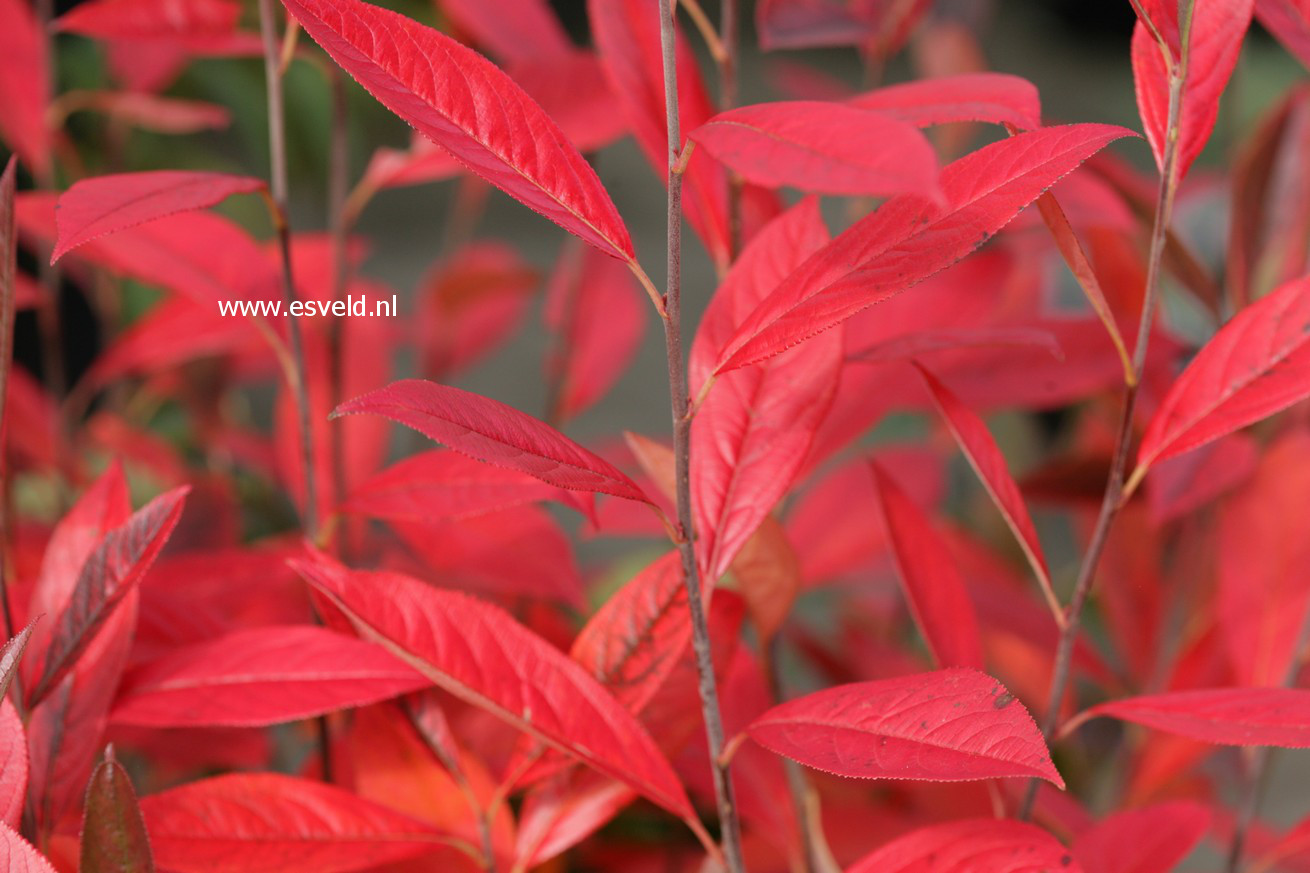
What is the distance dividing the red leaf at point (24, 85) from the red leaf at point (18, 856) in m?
0.57

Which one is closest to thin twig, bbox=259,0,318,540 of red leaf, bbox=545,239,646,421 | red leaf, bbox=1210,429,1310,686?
red leaf, bbox=545,239,646,421

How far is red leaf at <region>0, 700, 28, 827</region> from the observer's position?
13.3 inches

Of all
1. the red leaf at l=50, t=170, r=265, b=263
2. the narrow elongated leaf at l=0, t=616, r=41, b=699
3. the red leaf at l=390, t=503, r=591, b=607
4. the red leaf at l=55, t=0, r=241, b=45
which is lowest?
the red leaf at l=390, t=503, r=591, b=607

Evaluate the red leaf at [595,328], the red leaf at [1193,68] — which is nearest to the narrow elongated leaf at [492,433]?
the red leaf at [1193,68]

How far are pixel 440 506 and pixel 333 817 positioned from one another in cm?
12

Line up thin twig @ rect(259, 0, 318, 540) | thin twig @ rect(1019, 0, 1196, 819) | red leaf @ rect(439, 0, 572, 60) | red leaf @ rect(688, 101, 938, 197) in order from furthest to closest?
red leaf @ rect(439, 0, 572, 60) < thin twig @ rect(259, 0, 318, 540) < thin twig @ rect(1019, 0, 1196, 819) < red leaf @ rect(688, 101, 938, 197)

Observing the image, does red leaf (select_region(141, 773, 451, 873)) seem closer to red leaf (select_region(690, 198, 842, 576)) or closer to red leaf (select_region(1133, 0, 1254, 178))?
red leaf (select_region(690, 198, 842, 576))

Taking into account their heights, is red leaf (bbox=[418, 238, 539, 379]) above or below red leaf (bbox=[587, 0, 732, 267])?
below

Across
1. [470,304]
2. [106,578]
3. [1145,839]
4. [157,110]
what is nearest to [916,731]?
[1145,839]

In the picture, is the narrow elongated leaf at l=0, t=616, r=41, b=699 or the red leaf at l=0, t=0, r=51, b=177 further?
the red leaf at l=0, t=0, r=51, b=177

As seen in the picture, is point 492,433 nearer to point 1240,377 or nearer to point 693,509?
point 693,509

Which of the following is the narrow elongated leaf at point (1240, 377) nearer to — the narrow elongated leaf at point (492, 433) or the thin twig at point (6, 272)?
the narrow elongated leaf at point (492, 433)

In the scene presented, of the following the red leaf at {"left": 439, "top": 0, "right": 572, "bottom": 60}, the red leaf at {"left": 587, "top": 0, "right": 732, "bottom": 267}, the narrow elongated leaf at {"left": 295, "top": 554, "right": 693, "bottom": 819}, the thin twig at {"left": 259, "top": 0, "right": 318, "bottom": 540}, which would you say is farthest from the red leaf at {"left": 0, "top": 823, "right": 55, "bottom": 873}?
the red leaf at {"left": 439, "top": 0, "right": 572, "bottom": 60}

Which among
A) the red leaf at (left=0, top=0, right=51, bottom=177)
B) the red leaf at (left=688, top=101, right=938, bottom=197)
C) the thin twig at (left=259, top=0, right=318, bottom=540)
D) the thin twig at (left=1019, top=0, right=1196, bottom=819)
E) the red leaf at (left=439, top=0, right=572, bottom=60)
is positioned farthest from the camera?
the red leaf at (left=0, top=0, right=51, bottom=177)
